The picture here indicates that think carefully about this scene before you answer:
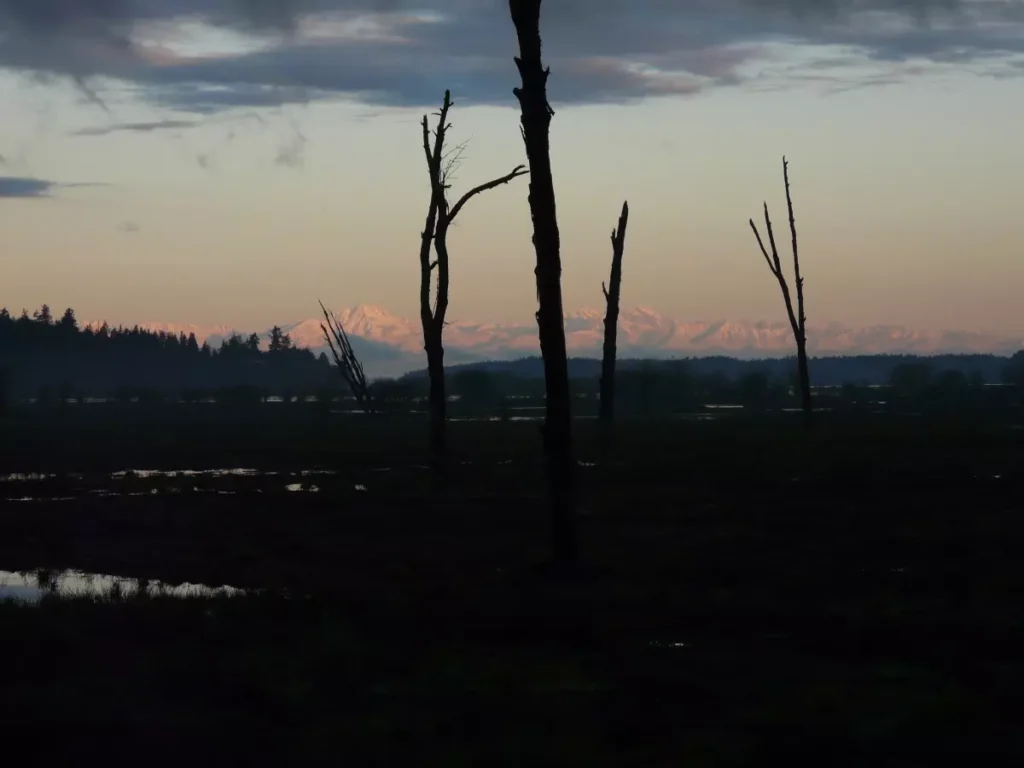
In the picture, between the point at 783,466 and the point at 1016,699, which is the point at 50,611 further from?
the point at 783,466

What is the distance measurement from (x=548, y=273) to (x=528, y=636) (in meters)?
6.55

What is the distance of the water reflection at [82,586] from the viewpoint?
16.1 meters

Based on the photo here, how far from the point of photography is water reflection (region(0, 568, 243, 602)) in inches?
633

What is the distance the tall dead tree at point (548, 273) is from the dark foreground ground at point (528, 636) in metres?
0.89

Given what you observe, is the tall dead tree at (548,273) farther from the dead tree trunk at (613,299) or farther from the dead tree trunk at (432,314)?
the dead tree trunk at (613,299)

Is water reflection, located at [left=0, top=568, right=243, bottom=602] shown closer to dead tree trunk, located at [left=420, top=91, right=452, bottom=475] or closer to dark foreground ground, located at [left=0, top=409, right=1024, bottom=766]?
dark foreground ground, located at [left=0, top=409, right=1024, bottom=766]

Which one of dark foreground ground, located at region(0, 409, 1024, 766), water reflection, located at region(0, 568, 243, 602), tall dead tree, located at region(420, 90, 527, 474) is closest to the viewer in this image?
dark foreground ground, located at region(0, 409, 1024, 766)

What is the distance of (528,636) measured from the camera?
493 inches

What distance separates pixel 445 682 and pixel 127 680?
7.83 ft

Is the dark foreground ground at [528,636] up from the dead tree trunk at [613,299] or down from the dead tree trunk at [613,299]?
down

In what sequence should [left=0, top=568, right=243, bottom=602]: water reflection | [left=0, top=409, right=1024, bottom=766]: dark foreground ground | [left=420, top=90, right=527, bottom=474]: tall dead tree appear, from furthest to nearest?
[left=420, top=90, right=527, bottom=474]: tall dead tree < [left=0, top=568, right=243, bottom=602]: water reflection < [left=0, top=409, right=1024, bottom=766]: dark foreground ground

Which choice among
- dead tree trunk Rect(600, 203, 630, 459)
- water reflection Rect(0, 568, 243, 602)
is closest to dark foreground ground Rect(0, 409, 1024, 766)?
water reflection Rect(0, 568, 243, 602)

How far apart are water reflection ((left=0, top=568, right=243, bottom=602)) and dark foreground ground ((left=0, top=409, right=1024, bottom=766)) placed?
63 centimetres

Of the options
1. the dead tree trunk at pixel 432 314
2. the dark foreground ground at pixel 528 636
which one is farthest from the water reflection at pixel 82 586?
the dead tree trunk at pixel 432 314
